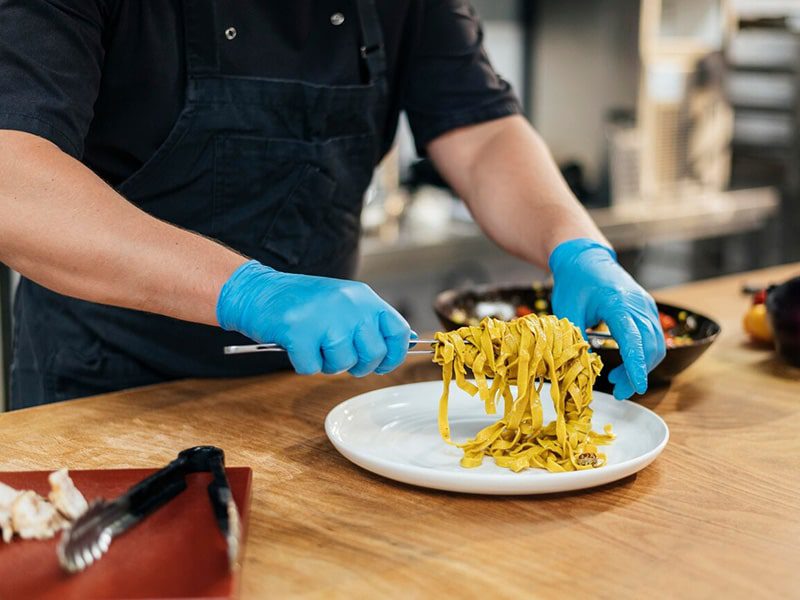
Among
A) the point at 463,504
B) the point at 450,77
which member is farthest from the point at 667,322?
the point at 463,504

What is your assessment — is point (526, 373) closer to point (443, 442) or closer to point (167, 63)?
point (443, 442)

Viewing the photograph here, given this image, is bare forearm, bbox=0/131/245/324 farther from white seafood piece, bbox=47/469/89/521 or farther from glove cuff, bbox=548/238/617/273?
glove cuff, bbox=548/238/617/273

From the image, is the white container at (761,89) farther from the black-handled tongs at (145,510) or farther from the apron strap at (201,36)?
the black-handled tongs at (145,510)

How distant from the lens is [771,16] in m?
5.09

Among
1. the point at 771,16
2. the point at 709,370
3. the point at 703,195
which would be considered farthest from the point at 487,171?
the point at 771,16

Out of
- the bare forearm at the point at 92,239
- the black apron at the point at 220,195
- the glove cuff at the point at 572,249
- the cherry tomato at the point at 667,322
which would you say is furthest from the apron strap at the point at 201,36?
the cherry tomato at the point at 667,322

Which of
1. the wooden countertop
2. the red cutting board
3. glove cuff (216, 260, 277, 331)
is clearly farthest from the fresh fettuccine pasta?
the red cutting board

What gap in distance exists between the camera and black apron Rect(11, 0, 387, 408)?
74.5 inches

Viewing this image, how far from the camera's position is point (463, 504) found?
131 cm

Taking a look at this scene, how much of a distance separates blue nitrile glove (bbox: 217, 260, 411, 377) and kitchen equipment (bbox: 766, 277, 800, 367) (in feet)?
2.88

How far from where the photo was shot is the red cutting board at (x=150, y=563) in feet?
3.34

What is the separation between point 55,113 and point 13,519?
27.2 inches

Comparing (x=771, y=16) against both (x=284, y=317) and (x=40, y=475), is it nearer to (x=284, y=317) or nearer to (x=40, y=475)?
(x=284, y=317)

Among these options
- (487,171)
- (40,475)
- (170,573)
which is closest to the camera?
(170,573)
